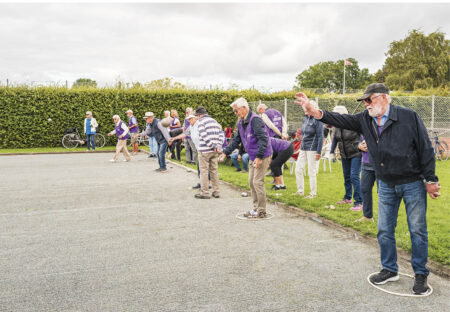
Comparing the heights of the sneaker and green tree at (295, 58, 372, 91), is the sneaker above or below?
below

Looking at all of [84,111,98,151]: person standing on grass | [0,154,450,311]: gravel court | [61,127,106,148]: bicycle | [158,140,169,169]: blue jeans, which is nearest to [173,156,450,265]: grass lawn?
[0,154,450,311]: gravel court

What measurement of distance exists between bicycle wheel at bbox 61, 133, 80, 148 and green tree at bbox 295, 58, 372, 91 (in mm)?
83429

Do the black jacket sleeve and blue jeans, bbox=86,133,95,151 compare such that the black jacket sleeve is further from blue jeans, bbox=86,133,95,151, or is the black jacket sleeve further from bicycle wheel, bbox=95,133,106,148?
bicycle wheel, bbox=95,133,106,148

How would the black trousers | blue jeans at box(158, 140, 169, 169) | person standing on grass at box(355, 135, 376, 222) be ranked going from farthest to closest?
blue jeans at box(158, 140, 169, 169) → the black trousers → person standing on grass at box(355, 135, 376, 222)

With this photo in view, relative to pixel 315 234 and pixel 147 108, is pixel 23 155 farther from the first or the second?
pixel 315 234

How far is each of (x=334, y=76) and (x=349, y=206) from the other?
319 ft

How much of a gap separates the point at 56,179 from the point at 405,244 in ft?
31.3

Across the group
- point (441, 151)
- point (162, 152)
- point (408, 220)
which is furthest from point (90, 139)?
point (408, 220)

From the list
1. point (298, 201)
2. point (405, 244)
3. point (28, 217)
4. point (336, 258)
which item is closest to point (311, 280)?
point (336, 258)

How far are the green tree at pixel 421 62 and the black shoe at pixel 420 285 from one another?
58.4 meters

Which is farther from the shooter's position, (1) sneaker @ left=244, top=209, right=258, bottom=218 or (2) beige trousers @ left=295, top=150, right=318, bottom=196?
(2) beige trousers @ left=295, top=150, right=318, bottom=196

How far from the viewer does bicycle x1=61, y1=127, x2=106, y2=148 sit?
22297mm

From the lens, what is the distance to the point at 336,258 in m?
4.61

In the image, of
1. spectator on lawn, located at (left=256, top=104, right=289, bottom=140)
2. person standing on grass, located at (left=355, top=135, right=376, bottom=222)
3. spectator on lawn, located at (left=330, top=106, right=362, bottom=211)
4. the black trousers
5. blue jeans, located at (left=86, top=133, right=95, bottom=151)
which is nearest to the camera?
person standing on grass, located at (left=355, top=135, right=376, bottom=222)
